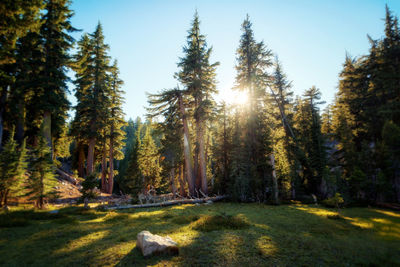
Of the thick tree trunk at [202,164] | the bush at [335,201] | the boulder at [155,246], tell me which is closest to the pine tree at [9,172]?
the boulder at [155,246]

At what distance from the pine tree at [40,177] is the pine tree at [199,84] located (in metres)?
13.7

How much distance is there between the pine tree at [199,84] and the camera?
20703 millimetres

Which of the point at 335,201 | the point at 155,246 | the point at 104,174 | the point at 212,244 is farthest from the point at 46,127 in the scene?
the point at 335,201

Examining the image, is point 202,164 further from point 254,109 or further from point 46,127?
point 46,127

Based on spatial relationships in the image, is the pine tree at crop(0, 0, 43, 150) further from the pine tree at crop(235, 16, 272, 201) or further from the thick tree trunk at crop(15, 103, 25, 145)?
the pine tree at crop(235, 16, 272, 201)

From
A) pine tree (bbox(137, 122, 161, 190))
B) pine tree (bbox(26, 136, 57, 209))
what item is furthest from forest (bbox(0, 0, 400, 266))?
pine tree (bbox(137, 122, 161, 190))

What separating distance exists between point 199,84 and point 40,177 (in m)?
16.7

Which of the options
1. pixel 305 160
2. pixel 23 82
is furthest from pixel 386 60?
pixel 23 82

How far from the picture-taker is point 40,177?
11.8 m

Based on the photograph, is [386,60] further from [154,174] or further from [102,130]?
[154,174]

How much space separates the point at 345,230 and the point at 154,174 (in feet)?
115

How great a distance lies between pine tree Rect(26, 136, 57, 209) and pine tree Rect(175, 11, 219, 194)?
1374cm

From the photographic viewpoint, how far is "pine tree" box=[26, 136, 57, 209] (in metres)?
11.7

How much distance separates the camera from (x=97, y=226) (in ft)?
28.5
